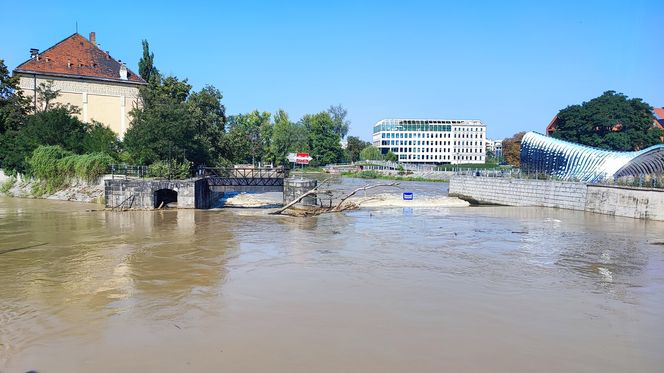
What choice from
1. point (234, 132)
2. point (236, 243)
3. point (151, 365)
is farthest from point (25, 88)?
point (151, 365)

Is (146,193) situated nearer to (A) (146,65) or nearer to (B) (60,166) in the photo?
(B) (60,166)

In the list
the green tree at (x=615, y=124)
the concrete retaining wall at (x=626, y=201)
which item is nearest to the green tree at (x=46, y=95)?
the concrete retaining wall at (x=626, y=201)

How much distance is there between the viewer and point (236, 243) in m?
20.3

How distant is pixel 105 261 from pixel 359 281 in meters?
8.96

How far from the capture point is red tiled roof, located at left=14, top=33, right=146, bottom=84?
49.5m

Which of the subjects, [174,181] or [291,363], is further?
[174,181]

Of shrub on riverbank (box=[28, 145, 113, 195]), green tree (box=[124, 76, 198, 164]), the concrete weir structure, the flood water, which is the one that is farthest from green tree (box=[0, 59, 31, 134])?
the flood water

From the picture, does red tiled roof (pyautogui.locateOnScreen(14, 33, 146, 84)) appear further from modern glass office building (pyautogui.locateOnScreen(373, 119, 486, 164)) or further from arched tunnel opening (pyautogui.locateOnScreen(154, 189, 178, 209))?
modern glass office building (pyautogui.locateOnScreen(373, 119, 486, 164))

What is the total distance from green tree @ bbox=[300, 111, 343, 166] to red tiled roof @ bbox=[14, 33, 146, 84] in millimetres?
64200

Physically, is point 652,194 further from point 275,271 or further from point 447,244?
point 275,271

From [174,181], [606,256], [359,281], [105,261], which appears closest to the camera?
[359,281]

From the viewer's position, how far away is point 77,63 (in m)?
51.4

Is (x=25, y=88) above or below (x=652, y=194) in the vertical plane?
above

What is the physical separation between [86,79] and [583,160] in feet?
163
